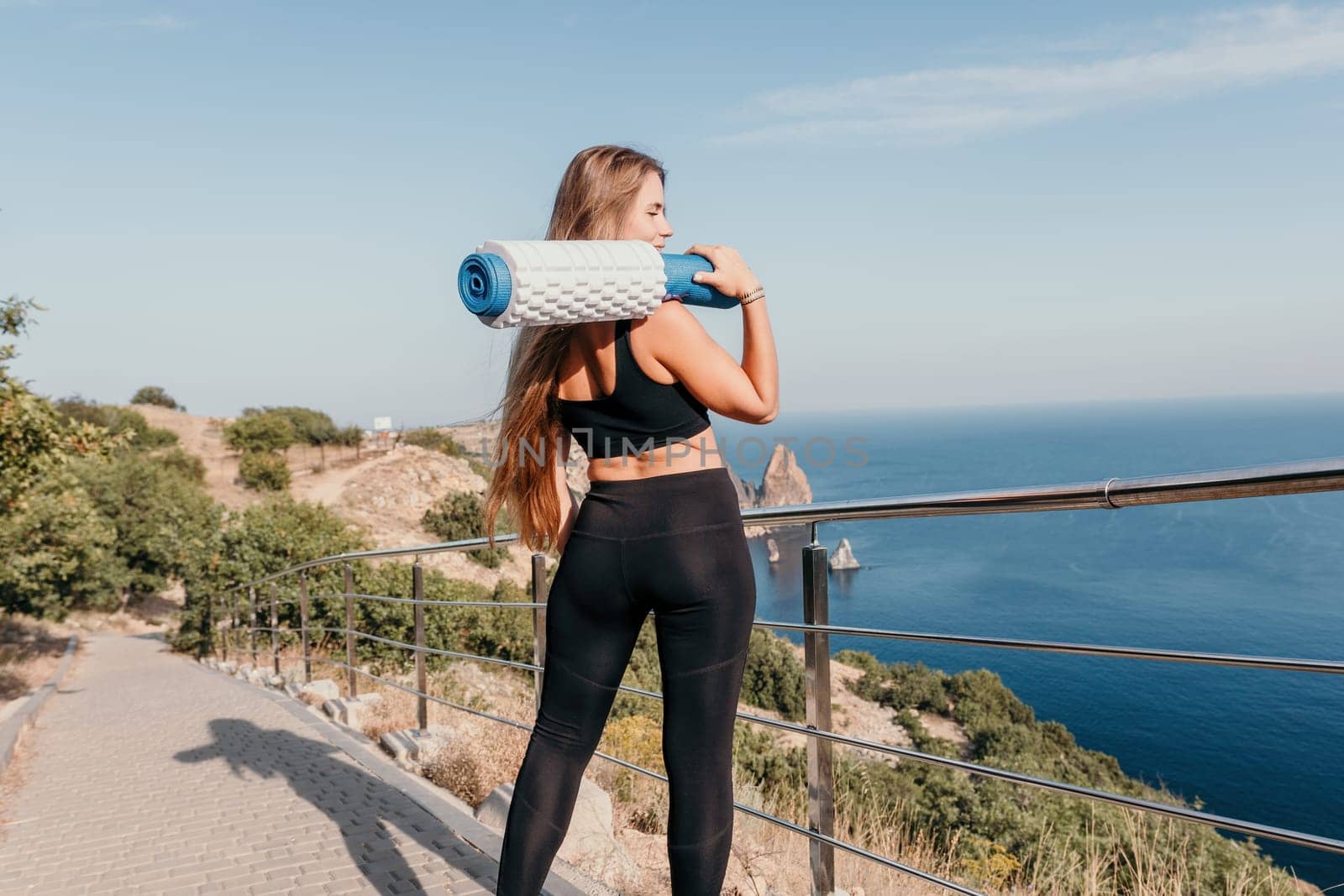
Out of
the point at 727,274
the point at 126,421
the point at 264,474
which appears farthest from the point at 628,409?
the point at 126,421

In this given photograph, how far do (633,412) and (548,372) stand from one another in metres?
0.23

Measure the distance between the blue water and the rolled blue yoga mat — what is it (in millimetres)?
1222

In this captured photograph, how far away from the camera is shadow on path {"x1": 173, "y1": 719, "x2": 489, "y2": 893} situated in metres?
2.85

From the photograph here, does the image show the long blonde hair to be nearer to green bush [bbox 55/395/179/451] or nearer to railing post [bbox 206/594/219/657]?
railing post [bbox 206/594/219/657]

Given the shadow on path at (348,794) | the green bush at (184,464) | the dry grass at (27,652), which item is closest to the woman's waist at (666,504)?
the shadow on path at (348,794)

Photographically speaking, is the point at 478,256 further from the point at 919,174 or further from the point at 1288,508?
the point at 1288,508

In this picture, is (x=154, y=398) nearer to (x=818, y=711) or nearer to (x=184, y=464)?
(x=184, y=464)

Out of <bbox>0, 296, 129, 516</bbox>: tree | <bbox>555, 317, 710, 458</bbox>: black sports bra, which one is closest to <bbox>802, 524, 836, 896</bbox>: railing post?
<bbox>555, 317, 710, 458</bbox>: black sports bra

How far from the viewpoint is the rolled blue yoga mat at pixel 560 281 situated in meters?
1.34

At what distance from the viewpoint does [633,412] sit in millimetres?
1609

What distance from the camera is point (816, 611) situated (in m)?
2.17

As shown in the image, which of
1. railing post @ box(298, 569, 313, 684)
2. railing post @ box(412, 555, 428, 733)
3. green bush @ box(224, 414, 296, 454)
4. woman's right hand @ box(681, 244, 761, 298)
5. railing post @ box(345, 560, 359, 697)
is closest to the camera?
woman's right hand @ box(681, 244, 761, 298)

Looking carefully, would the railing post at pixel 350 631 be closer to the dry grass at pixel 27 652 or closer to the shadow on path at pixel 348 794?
the shadow on path at pixel 348 794

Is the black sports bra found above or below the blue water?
above
